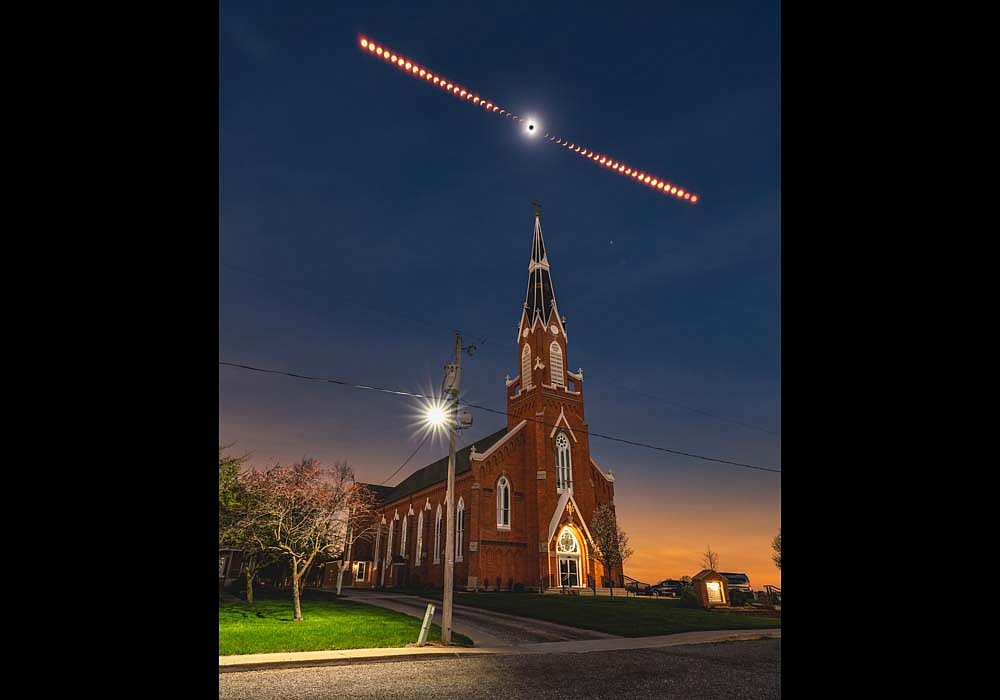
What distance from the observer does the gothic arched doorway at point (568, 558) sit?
50.8 m

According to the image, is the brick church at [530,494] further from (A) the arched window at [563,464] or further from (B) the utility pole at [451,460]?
(B) the utility pole at [451,460]

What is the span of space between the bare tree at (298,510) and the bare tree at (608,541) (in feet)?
72.8

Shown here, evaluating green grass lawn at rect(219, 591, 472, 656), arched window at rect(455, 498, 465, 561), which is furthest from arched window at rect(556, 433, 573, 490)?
green grass lawn at rect(219, 591, 472, 656)

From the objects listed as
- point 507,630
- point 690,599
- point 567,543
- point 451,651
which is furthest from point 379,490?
point 451,651

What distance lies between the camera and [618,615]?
102 ft

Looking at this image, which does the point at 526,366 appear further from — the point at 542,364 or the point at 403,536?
the point at 403,536

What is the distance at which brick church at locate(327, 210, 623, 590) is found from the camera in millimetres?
50500

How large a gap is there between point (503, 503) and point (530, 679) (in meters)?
40.0
